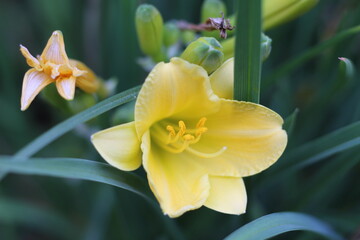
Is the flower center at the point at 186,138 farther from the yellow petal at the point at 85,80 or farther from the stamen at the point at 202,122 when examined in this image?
the yellow petal at the point at 85,80

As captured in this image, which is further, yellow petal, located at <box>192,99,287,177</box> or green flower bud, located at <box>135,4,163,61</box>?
green flower bud, located at <box>135,4,163,61</box>

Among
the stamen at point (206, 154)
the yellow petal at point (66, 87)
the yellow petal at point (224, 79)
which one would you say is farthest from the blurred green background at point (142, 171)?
the yellow petal at point (66, 87)

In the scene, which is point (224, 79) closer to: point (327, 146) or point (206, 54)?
point (206, 54)

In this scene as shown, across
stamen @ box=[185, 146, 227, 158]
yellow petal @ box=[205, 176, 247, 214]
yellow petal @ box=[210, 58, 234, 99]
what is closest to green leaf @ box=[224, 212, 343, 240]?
yellow petal @ box=[205, 176, 247, 214]

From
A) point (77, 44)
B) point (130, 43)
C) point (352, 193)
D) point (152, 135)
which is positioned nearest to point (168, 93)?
point (152, 135)

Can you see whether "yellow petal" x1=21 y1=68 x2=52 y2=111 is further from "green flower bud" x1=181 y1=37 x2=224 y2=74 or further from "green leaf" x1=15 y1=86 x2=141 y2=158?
"green flower bud" x1=181 y1=37 x2=224 y2=74
